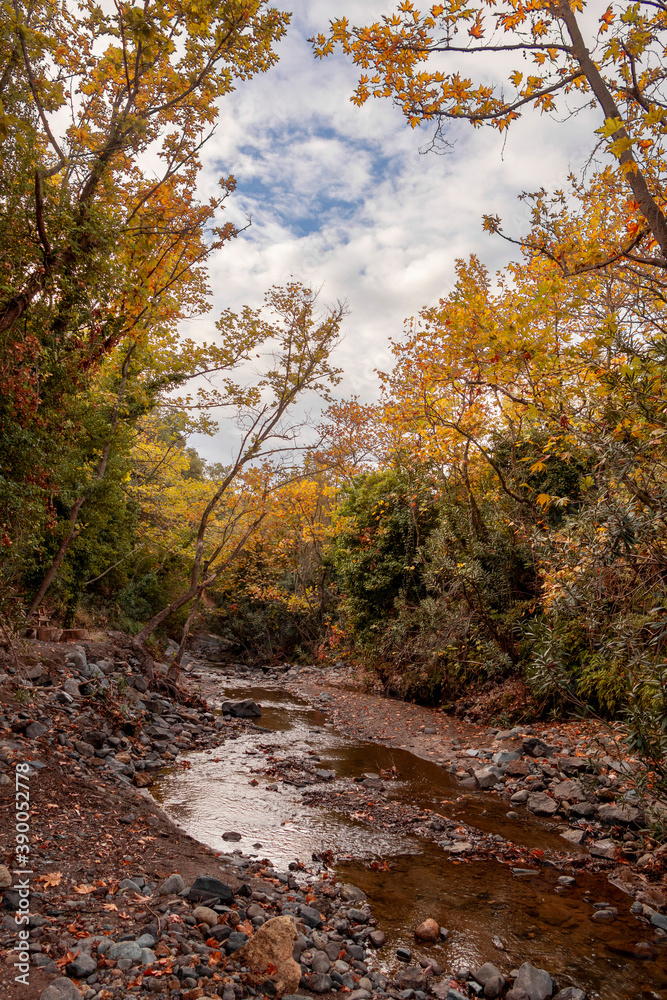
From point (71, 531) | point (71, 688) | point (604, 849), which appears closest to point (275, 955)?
point (604, 849)

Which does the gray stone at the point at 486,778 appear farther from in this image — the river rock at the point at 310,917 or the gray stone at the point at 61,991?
the gray stone at the point at 61,991

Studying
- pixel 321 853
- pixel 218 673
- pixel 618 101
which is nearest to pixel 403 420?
pixel 618 101

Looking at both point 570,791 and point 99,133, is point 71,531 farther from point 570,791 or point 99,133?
point 570,791

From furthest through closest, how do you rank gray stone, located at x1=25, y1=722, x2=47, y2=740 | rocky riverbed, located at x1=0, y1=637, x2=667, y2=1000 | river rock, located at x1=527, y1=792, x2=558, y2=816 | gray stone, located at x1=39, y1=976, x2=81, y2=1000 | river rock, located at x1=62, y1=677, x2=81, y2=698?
river rock, located at x1=62, y1=677, x2=81, y2=698, river rock, located at x1=527, y1=792, x2=558, y2=816, gray stone, located at x1=25, y1=722, x2=47, y2=740, rocky riverbed, located at x1=0, y1=637, x2=667, y2=1000, gray stone, located at x1=39, y1=976, x2=81, y2=1000

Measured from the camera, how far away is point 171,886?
3.69m

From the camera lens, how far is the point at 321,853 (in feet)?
16.7

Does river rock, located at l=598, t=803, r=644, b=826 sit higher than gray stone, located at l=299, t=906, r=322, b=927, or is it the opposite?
river rock, located at l=598, t=803, r=644, b=826

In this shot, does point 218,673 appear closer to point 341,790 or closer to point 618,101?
point 341,790

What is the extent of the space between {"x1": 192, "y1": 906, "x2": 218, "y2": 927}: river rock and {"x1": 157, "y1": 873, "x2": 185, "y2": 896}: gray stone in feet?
1.08

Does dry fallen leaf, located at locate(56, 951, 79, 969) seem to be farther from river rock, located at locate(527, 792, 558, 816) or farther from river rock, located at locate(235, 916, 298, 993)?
river rock, located at locate(527, 792, 558, 816)

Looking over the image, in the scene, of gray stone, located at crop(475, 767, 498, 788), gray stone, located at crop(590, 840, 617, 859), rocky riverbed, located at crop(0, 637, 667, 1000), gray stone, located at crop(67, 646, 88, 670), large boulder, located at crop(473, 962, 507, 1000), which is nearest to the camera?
rocky riverbed, located at crop(0, 637, 667, 1000)

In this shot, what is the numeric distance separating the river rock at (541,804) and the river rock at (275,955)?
3973 millimetres

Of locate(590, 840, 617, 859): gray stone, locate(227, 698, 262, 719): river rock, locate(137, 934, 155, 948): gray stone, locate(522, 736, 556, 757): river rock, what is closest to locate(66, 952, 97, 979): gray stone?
locate(137, 934, 155, 948): gray stone

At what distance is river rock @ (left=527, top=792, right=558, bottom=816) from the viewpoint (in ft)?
20.1
